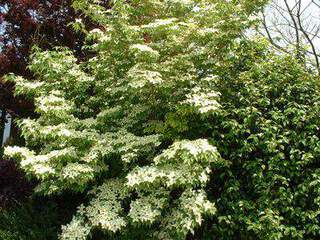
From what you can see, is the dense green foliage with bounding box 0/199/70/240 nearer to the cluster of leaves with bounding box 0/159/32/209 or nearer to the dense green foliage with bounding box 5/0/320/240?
the cluster of leaves with bounding box 0/159/32/209

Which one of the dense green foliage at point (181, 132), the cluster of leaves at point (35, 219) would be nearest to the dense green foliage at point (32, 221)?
Result: the cluster of leaves at point (35, 219)

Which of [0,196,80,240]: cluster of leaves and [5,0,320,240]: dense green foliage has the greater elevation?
[5,0,320,240]: dense green foliage

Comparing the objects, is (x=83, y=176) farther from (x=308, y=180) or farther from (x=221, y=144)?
(x=308, y=180)

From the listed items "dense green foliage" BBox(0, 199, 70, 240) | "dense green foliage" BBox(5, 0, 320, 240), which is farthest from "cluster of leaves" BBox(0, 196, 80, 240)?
"dense green foliage" BBox(5, 0, 320, 240)

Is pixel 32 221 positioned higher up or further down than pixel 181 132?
further down

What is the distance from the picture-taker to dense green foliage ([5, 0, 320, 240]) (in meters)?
6.78

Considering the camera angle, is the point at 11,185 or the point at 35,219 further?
the point at 11,185

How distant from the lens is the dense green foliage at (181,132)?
6.78 m

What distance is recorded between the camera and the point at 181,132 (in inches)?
315

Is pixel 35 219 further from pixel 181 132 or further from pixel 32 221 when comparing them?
pixel 181 132

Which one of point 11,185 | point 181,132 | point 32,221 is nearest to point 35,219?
point 32,221

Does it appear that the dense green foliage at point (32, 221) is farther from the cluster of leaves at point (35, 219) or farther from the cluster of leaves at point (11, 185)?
the cluster of leaves at point (11, 185)

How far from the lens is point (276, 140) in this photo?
7.55 metres

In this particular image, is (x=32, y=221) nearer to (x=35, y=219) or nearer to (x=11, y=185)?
(x=35, y=219)
